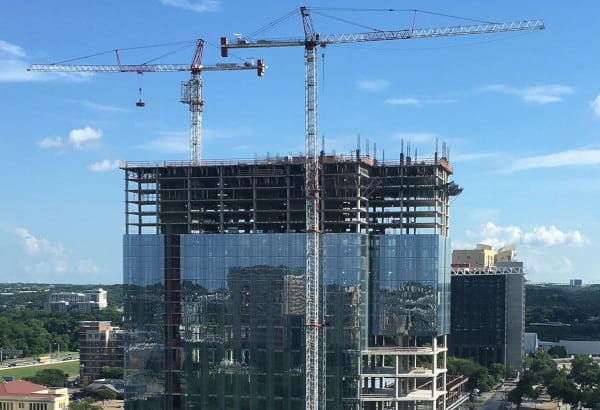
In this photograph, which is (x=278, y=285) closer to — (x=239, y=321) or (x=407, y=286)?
(x=239, y=321)

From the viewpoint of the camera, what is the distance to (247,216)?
171750 millimetres

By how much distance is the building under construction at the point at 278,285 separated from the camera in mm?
160875

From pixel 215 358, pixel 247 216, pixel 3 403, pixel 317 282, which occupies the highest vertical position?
pixel 247 216

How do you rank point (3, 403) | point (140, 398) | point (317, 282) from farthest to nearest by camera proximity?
point (3, 403) → point (140, 398) → point (317, 282)

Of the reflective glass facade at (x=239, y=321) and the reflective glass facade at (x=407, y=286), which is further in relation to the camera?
the reflective glass facade at (x=407, y=286)

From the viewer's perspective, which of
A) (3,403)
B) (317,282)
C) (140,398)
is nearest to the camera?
(317,282)

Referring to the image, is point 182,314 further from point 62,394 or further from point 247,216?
point 62,394

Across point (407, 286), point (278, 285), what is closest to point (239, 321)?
point (278, 285)

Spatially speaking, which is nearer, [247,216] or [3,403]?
[247,216]

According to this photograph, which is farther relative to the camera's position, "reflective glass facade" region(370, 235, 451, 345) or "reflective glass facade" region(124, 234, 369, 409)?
"reflective glass facade" region(370, 235, 451, 345)

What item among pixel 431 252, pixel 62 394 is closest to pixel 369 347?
pixel 431 252

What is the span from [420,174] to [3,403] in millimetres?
107101

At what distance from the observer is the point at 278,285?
163 meters

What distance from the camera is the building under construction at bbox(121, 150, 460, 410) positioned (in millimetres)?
160875
